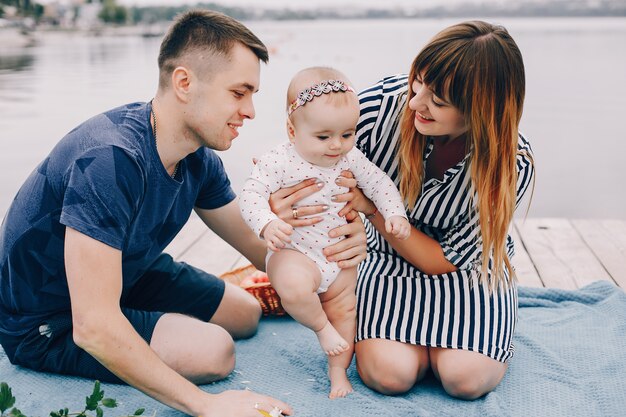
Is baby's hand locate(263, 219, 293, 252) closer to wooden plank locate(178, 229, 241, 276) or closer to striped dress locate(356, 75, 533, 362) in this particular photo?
striped dress locate(356, 75, 533, 362)

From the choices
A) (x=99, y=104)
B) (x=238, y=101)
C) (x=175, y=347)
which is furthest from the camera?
(x=99, y=104)

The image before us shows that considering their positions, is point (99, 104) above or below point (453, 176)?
below

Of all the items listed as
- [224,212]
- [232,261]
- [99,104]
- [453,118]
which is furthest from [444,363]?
[99,104]

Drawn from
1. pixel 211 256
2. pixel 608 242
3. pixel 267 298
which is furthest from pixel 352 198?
pixel 608 242

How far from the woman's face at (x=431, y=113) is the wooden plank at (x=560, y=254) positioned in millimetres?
1482

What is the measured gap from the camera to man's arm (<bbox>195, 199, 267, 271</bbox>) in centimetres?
267

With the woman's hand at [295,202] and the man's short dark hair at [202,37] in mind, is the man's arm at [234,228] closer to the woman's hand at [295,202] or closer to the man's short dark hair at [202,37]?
the woman's hand at [295,202]

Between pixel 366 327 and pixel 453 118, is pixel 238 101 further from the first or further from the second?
pixel 366 327

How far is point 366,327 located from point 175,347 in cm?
67

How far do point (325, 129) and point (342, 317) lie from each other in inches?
26.7

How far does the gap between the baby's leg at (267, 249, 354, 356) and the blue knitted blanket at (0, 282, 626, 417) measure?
21 cm

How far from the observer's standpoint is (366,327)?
96.2 inches

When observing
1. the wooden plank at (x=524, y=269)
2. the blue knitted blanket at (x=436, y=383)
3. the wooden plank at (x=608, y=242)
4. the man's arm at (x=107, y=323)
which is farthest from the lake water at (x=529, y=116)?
the man's arm at (x=107, y=323)

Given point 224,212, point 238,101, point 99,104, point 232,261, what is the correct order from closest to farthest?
point 238,101, point 224,212, point 232,261, point 99,104
